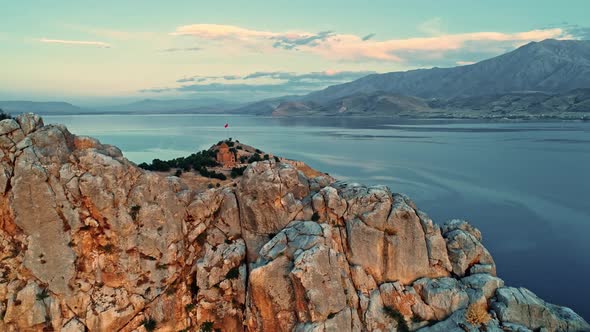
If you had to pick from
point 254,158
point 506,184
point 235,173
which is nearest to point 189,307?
point 235,173

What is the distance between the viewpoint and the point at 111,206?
2556 centimetres

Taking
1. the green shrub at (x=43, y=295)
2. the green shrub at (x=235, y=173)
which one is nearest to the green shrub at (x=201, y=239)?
the green shrub at (x=43, y=295)

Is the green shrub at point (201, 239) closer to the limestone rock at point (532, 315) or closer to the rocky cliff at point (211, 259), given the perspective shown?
the rocky cliff at point (211, 259)

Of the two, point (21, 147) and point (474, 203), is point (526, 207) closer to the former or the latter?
point (474, 203)

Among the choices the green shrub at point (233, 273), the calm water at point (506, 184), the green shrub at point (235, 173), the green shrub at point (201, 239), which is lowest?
the calm water at point (506, 184)

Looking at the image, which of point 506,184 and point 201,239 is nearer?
point 201,239

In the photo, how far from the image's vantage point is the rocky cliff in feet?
79.4

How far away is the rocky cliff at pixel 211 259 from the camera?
79.4 ft

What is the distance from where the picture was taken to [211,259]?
26.8m

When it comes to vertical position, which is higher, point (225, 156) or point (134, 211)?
point (225, 156)

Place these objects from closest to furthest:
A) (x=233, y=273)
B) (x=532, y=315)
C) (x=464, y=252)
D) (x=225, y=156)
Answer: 1. (x=532, y=315)
2. (x=233, y=273)
3. (x=464, y=252)
4. (x=225, y=156)

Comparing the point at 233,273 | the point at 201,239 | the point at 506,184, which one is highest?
the point at 201,239

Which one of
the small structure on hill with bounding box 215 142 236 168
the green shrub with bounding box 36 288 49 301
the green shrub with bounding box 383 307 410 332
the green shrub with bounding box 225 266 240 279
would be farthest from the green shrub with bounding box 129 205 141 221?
the small structure on hill with bounding box 215 142 236 168

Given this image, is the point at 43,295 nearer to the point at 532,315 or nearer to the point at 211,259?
the point at 211,259
